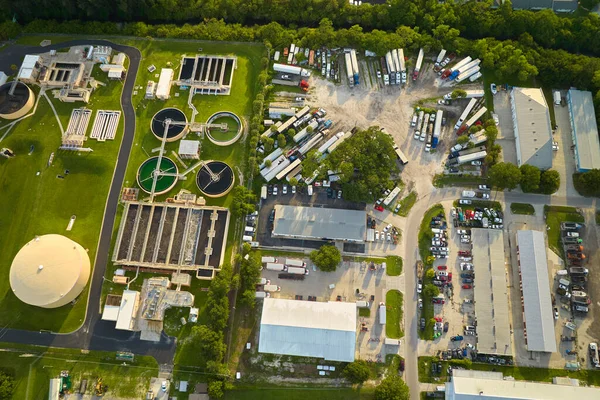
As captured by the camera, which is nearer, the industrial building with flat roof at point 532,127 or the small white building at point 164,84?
the industrial building with flat roof at point 532,127

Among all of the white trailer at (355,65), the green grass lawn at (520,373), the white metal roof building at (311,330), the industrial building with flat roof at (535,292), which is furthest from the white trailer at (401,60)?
the green grass lawn at (520,373)

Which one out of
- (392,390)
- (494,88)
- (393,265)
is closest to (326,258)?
(393,265)

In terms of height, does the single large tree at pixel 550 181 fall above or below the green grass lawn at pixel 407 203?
above

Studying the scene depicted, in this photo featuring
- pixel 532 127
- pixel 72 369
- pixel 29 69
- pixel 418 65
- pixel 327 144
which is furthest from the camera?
pixel 29 69

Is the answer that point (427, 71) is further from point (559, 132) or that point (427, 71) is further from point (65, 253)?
point (65, 253)

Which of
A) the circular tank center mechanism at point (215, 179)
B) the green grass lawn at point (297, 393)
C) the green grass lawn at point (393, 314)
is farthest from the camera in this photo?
the circular tank center mechanism at point (215, 179)

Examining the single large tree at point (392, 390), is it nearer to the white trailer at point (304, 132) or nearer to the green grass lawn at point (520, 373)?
the green grass lawn at point (520, 373)

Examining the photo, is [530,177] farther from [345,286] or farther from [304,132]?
[304,132]
